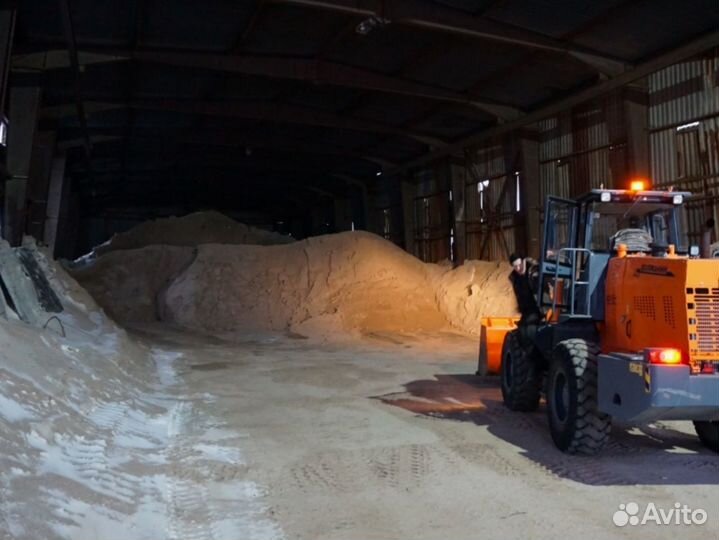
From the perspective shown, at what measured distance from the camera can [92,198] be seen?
152 feet

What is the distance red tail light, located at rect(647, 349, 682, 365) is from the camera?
6207 millimetres

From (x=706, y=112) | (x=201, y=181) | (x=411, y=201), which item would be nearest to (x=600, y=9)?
(x=706, y=112)

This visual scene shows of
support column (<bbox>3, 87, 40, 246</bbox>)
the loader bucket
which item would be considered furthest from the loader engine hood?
support column (<bbox>3, 87, 40, 246</bbox>)

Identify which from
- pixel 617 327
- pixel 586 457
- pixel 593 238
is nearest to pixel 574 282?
pixel 593 238

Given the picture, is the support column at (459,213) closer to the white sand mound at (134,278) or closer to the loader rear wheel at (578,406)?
the white sand mound at (134,278)

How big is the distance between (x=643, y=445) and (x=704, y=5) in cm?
1113

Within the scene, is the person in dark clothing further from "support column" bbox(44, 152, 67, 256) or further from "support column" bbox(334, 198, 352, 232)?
"support column" bbox(334, 198, 352, 232)

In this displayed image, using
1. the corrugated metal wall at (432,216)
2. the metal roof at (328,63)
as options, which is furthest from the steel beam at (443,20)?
the corrugated metal wall at (432,216)

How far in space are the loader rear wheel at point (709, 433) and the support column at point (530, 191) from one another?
15099 millimetres

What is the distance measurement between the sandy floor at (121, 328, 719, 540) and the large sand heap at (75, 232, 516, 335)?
36.4ft

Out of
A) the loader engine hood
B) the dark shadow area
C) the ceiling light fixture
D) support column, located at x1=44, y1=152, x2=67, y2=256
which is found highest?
the ceiling light fixture

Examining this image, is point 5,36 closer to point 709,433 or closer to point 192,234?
point 709,433

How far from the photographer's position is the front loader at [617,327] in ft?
20.4

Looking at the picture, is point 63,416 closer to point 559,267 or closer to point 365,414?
point 365,414
